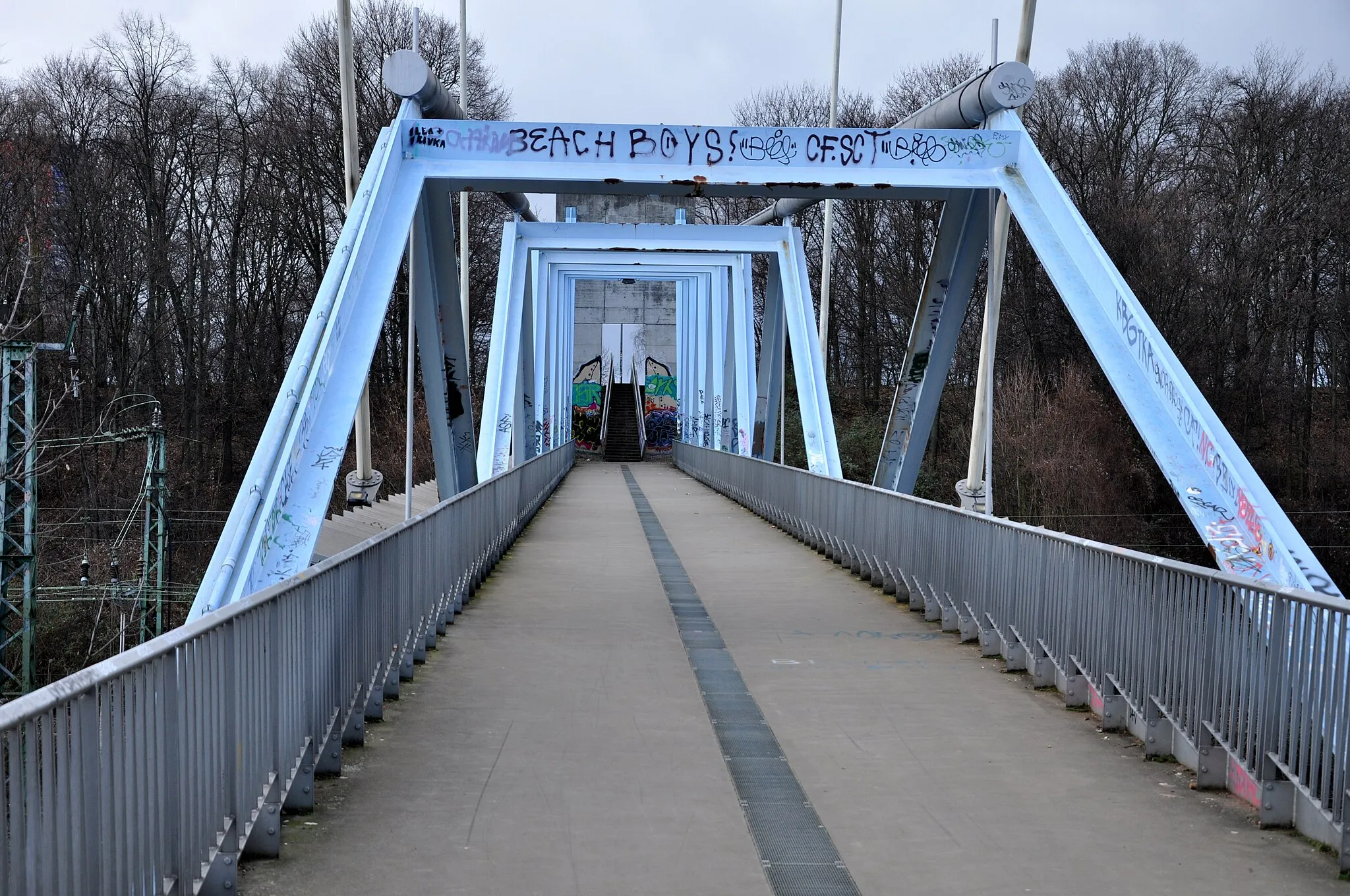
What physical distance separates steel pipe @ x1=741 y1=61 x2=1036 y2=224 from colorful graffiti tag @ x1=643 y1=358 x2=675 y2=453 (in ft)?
161

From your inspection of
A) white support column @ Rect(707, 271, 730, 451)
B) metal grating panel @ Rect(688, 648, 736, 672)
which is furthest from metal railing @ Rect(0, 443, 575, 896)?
white support column @ Rect(707, 271, 730, 451)

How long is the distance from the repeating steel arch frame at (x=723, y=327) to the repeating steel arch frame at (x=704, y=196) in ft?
21.6

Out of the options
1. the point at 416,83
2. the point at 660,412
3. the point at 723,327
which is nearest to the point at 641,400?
the point at 660,412

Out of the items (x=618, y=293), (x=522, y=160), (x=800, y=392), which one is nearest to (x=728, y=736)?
(x=522, y=160)

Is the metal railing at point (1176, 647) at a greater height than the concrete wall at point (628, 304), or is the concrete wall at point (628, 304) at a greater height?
the concrete wall at point (628, 304)

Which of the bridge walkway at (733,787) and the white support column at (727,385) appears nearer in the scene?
the bridge walkway at (733,787)

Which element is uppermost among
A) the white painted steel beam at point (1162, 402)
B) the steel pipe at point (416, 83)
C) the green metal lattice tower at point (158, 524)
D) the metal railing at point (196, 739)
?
the steel pipe at point (416, 83)

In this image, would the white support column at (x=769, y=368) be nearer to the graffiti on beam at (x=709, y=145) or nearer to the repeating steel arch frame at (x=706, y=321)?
the repeating steel arch frame at (x=706, y=321)

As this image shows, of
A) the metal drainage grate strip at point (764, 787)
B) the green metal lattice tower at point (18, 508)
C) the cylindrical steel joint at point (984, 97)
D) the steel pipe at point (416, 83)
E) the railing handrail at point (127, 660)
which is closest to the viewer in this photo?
the railing handrail at point (127, 660)

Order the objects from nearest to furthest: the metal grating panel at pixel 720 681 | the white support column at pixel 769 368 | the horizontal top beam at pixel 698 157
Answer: the metal grating panel at pixel 720 681 < the horizontal top beam at pixel 698 157 < the white support column at pixel 769 368

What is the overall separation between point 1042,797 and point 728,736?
1.84 m

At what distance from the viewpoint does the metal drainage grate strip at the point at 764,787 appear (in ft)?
17.0

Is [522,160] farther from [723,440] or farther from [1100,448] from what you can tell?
[723,440]

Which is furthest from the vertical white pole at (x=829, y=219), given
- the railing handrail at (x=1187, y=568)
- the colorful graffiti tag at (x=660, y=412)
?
the colorful graffiti tag at (x=660, y=412)
